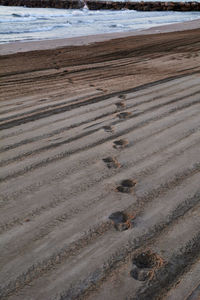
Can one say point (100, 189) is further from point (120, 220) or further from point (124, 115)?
point (124, 115)

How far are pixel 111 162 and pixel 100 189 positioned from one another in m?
→ 0.36

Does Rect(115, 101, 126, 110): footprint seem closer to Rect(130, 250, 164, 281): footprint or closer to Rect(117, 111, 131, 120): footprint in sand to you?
Rect(117, 111, 131, 120): footprint in sand

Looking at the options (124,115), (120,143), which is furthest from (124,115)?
(120,143)

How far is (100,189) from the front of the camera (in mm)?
2291

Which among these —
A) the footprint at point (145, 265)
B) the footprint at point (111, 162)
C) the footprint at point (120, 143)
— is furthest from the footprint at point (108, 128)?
the footprint at point (145, 265)

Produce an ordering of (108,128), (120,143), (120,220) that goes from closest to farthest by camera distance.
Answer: (120,220) < (120,143) < (108,128)

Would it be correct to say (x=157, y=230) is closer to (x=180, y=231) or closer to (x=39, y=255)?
(x=180, y=231)

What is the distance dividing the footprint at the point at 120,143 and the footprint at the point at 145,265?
3.84 feet

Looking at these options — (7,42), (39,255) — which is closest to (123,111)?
(39,255)

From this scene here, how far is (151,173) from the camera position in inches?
96.5

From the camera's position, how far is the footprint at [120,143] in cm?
284

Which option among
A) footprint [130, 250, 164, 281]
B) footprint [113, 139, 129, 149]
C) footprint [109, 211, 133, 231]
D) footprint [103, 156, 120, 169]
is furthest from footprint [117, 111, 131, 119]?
footprint [130, 250, 164, 281]

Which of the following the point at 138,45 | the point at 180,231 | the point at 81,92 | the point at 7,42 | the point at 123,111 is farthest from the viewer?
the point at 7,42

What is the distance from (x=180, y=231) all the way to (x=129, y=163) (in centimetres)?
77
